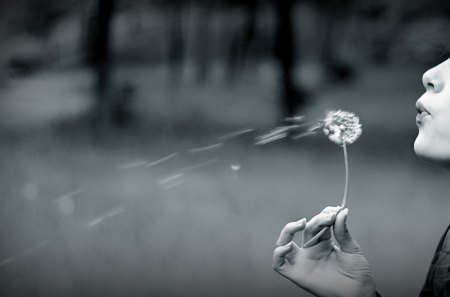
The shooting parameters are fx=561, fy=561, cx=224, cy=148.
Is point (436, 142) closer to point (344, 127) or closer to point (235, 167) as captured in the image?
A: point (344, 127)

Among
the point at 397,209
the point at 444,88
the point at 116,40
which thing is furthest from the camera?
the point at 116,40

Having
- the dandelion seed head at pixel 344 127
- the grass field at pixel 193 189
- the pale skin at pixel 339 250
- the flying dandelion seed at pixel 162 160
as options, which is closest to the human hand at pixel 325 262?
the pale skin at pixel 339 250

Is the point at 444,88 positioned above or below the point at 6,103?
above

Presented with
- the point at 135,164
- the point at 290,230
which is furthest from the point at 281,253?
the point at 135,164

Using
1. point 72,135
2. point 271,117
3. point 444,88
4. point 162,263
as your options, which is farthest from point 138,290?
point 444,88

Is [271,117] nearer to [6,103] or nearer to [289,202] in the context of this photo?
[289,202]

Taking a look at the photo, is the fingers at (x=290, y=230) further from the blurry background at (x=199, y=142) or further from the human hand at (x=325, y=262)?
the blurry background at (x=199, y=142)

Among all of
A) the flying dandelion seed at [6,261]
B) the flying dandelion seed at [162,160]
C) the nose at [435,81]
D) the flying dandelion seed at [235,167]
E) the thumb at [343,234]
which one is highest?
the nose at [435,81]

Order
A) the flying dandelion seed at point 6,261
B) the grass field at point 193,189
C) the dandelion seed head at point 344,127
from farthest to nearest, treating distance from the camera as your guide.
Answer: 1. the flying dandelion seed at point 6,261
2. the grass field at point 193,189
3. the dandelion seed head at point 344,127
